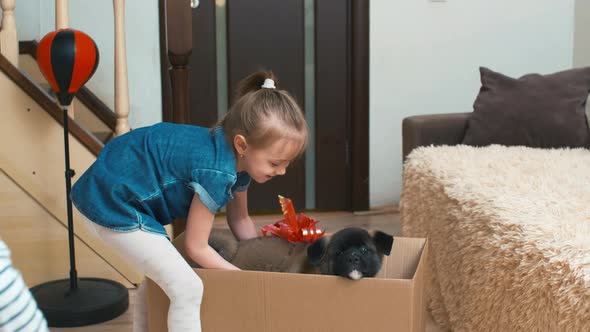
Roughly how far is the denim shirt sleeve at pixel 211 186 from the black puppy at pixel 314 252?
0.22 meters

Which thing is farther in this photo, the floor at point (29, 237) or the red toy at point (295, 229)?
the floor at point (29, 237)

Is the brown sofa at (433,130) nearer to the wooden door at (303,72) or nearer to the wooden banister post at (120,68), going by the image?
the wooden door at (303,72)

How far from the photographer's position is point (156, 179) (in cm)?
158

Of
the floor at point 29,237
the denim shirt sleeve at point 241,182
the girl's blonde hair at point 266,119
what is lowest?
the floor at point 29,237

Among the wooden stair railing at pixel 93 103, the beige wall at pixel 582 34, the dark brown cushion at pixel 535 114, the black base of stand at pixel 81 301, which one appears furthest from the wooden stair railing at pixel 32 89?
the beige wall at pixel 582 34

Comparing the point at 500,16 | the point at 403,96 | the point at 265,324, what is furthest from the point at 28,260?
the point at 500,16

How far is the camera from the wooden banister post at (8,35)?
2.46 meters

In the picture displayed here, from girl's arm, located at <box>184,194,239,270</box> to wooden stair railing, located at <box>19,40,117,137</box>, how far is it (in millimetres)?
1731

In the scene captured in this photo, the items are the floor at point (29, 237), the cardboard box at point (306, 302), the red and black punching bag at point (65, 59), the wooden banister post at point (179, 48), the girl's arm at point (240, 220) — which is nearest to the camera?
the cardboard box at point (306, 302)

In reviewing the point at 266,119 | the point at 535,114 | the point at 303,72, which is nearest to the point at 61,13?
the point at 266,119

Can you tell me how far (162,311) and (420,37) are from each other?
241 cm

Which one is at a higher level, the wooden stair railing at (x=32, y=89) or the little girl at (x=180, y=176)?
the wooden stair railing at (x=32, y=89)

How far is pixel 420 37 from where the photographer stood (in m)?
3.60

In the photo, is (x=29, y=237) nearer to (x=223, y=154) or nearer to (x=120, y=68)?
(x=120, y=68)
